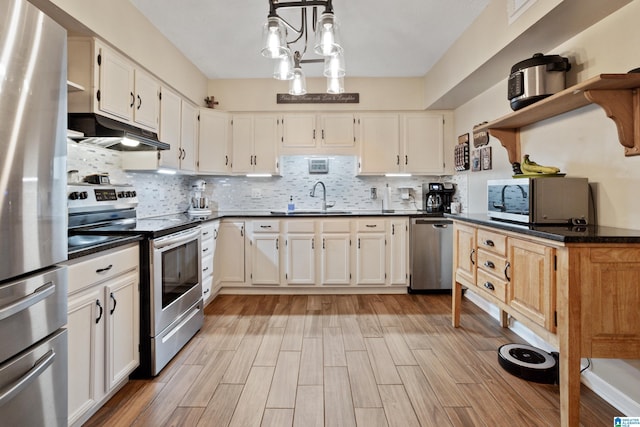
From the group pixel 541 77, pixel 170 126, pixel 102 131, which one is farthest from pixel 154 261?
pixel 541 77

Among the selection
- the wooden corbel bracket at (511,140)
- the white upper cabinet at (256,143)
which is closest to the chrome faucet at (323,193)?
the white upper cabinet at (256,143)

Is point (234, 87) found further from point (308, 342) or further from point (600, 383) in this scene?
point (600, 383)

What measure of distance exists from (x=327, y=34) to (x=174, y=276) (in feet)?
6.24

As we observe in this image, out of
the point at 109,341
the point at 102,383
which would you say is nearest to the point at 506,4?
the point at 109,341

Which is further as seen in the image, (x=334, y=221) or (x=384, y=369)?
(x=334, y=221)

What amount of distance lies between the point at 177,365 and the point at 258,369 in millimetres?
565

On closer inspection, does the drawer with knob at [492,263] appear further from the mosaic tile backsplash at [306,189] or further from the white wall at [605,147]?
the mosaic tile backsplash at [306,189]

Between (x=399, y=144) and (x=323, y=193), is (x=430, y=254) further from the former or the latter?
(x=323, y=193)

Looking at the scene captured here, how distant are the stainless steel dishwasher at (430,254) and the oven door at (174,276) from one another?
2.34m

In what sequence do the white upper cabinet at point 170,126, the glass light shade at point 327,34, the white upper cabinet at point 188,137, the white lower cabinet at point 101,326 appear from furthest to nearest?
the white upper cabinet at point 188,137, the white upper cabinet at point 170,126, the glass light shade at point 327,34, the white lower cabinet at point 101,326

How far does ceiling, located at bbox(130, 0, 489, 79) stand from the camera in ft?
8.34

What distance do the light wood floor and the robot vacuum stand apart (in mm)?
57

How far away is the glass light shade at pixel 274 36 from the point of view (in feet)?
5.86

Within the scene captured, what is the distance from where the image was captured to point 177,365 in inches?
86.5
